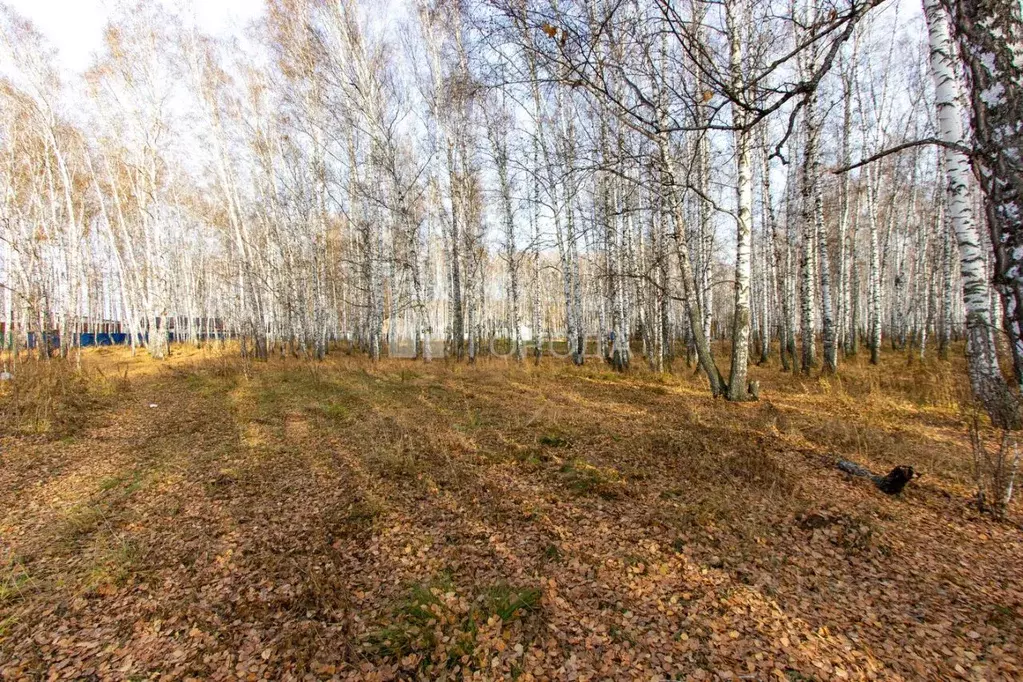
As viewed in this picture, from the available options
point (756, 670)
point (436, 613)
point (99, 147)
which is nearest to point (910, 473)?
point (756, 670)

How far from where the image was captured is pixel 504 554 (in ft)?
9.99

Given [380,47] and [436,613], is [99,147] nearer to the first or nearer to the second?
[380,47]

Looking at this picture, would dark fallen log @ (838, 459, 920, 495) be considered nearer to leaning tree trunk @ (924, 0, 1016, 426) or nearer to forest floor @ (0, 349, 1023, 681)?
forest floor @ (0, 349, 1023, 681)

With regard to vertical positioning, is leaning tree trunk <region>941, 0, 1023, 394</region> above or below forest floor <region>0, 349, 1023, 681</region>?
above

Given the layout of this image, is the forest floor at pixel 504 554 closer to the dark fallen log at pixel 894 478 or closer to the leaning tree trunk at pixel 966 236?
the dark fallen log at pixel 894 478

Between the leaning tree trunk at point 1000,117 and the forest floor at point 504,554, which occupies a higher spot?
the leaning tree trunk at point 1000,117

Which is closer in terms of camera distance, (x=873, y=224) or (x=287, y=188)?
(x=873, y=224)

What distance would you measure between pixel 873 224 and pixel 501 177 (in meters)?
12.0

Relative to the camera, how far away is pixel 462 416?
695cm

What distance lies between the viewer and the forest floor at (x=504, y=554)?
2189 millimetres

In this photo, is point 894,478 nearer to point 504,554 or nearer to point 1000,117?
point 1000,117

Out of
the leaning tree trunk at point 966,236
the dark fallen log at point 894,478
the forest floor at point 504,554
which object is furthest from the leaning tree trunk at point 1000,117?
the leaning tree trunk at point 966,236

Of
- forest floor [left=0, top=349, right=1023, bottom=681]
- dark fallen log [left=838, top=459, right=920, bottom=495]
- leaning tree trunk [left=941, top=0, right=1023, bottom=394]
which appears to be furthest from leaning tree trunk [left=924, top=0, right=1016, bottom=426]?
leaning tree trunk [left=941, top=0, right=1023, bottom=394]

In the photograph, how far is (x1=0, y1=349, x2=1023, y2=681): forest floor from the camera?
2189 millimetres
